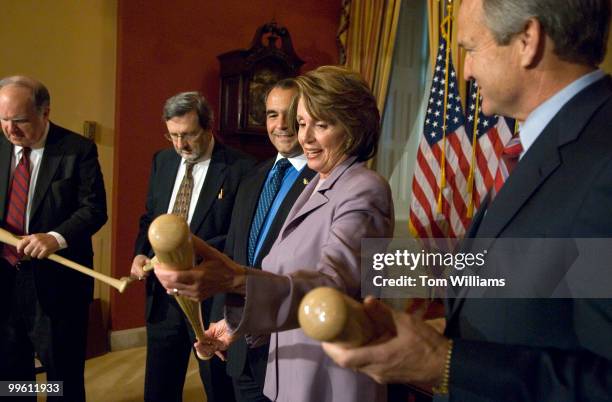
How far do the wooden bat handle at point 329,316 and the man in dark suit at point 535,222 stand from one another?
77mm

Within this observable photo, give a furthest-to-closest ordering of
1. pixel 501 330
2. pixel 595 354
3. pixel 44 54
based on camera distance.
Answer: pixel 44 54, pixel 501 330, pixel 595 354

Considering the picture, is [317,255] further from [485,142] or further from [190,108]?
[485,142]

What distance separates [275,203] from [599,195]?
1.49 meters

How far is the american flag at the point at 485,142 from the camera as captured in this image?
3951mm

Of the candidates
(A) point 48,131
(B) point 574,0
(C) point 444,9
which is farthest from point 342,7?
(B) point 574,0

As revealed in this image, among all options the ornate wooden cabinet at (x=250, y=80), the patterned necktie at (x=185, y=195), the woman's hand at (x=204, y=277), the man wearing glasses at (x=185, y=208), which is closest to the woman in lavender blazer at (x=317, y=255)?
the woman's hand at (x=204, y=277)

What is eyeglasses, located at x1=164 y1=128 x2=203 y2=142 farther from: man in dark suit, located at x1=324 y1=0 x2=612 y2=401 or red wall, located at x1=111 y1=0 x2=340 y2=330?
man in dark suit, located at x1=324 y1=0 x2=612 y2=401

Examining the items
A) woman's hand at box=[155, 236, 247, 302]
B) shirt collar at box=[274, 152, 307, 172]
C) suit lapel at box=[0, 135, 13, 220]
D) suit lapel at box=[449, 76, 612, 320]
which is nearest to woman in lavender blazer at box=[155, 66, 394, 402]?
woman's hand at box=[155, 236, 247, 302]

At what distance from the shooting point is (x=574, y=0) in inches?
32.0

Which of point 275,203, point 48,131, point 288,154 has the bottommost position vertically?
point 275,203

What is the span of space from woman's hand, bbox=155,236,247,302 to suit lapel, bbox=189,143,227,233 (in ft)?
5.32

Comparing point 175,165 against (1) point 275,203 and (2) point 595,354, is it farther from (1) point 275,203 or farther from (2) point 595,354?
(2) point 595,354

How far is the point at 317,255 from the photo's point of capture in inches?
52.9

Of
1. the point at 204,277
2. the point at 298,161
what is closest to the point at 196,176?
the point at 298,161
